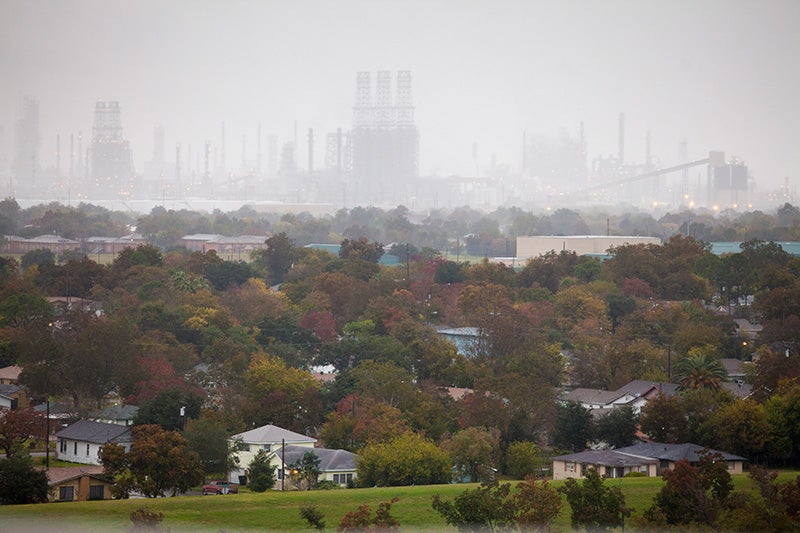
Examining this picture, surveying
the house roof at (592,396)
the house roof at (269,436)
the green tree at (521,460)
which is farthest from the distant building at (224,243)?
the green tree at (521,460)

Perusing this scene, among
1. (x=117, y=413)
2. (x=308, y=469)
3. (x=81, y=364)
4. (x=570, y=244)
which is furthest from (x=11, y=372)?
(x=570, y=244)

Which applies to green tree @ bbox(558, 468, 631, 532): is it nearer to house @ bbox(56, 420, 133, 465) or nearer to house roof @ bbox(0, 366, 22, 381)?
house @ bbox(56, 420, 133, 465)

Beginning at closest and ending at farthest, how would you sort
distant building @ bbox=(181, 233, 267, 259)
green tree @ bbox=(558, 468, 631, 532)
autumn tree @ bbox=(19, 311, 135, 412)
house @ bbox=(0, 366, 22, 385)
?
green tree @ bbox=(558, 468, 631, 532) → autumn tree @ bbox=(19, 311, 135, 412) → house @ bbox=(0, 366, 22, 385) → distant building @ bbox=(181, 233, 267, 259)

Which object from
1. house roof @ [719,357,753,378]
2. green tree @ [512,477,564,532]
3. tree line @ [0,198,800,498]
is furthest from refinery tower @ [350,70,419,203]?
green tree @ [512,477,564,532]

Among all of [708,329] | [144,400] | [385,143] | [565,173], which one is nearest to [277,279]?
[708,329]

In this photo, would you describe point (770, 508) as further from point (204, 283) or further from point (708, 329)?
point (204, 283)

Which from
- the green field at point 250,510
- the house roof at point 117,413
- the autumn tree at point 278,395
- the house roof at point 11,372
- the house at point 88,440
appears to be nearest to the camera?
the green field at point 250,510

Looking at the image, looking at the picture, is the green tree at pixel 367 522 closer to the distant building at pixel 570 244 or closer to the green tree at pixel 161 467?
the green tree at pixel 161 467
